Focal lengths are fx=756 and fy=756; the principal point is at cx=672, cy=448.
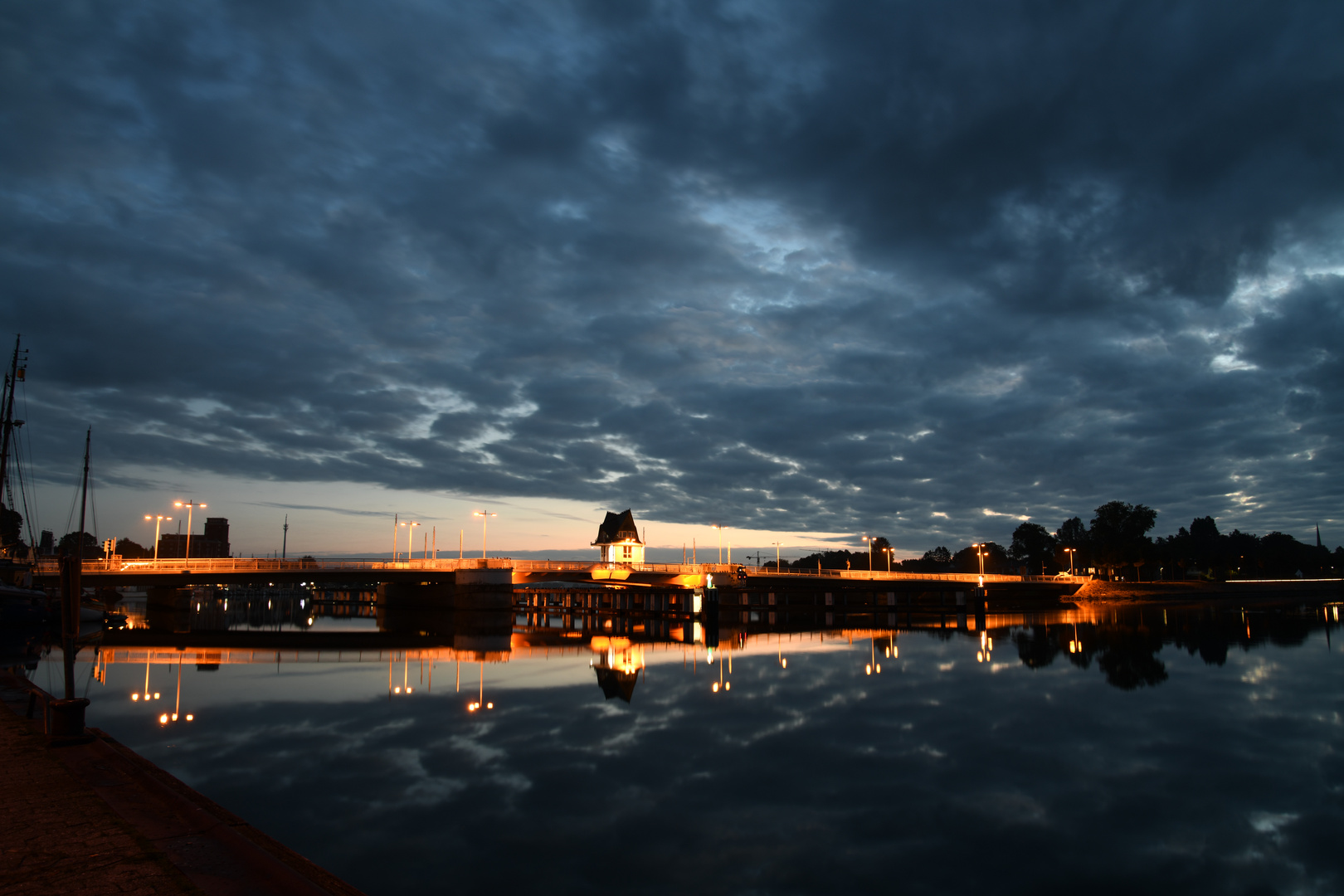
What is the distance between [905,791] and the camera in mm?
19344

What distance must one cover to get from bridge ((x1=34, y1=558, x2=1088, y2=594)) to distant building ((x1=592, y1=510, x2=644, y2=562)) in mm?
53687

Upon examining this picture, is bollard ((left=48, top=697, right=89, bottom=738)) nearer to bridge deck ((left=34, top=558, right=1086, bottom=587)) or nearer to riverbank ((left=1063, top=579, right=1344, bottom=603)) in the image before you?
bridge deck ((left=34, top=558, right=1086, bottom=587))

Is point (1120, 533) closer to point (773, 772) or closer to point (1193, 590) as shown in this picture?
point (1193, 590)

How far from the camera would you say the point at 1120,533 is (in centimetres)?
18100

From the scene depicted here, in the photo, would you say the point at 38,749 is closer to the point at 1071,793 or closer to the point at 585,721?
the point at 585,721

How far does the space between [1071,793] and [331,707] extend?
27268mm

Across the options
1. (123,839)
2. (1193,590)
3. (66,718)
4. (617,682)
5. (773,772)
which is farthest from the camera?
(1193,590)

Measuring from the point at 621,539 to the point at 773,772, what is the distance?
145908 millimetres

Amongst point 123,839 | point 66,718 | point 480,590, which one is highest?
point 66,718

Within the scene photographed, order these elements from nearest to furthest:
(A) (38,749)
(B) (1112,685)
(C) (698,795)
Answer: (A) (38,749) → (C) (698,795) → (B) (1112,685)

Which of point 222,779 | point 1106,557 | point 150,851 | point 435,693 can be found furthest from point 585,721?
point 1106,557

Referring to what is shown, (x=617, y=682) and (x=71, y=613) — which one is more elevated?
(x=71, y=613)

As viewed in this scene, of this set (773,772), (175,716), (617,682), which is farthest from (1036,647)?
(175,716)

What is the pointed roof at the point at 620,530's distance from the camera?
167000 millimetres
